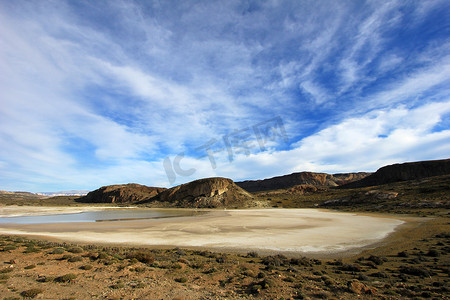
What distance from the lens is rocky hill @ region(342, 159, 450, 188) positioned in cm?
8231

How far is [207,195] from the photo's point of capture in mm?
76562

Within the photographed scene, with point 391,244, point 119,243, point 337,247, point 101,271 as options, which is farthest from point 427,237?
point 119,243

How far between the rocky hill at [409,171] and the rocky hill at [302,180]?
39624mm

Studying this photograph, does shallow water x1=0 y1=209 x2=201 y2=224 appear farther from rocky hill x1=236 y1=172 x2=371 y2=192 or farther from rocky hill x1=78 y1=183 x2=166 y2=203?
rocky hill x1=236 y1=172 x2=371 y2=192

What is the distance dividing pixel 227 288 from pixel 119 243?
12.7 m

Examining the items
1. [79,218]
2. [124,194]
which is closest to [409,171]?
[79,218]

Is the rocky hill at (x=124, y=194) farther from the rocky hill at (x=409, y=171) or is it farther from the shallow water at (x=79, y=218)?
the rocky hill at (x=409, y=171)

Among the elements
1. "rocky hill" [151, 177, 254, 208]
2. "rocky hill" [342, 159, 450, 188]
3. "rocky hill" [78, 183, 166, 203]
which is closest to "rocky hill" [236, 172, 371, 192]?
"rocky hill" [342, 159, 450, 188]

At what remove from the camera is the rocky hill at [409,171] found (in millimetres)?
82312

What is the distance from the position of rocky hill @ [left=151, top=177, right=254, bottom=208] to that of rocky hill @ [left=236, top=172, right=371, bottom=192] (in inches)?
2914

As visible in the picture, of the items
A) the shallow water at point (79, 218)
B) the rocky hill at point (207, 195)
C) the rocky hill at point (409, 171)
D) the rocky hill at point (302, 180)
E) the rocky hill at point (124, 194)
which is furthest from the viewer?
the rocky hill at point (302, 180)

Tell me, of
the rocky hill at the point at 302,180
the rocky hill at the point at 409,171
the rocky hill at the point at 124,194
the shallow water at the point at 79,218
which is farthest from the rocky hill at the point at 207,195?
the rocky hill at the point at 302,180

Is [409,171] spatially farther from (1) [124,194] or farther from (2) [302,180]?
(1) [124,194]

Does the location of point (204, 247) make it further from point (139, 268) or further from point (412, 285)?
point (412, 285)
